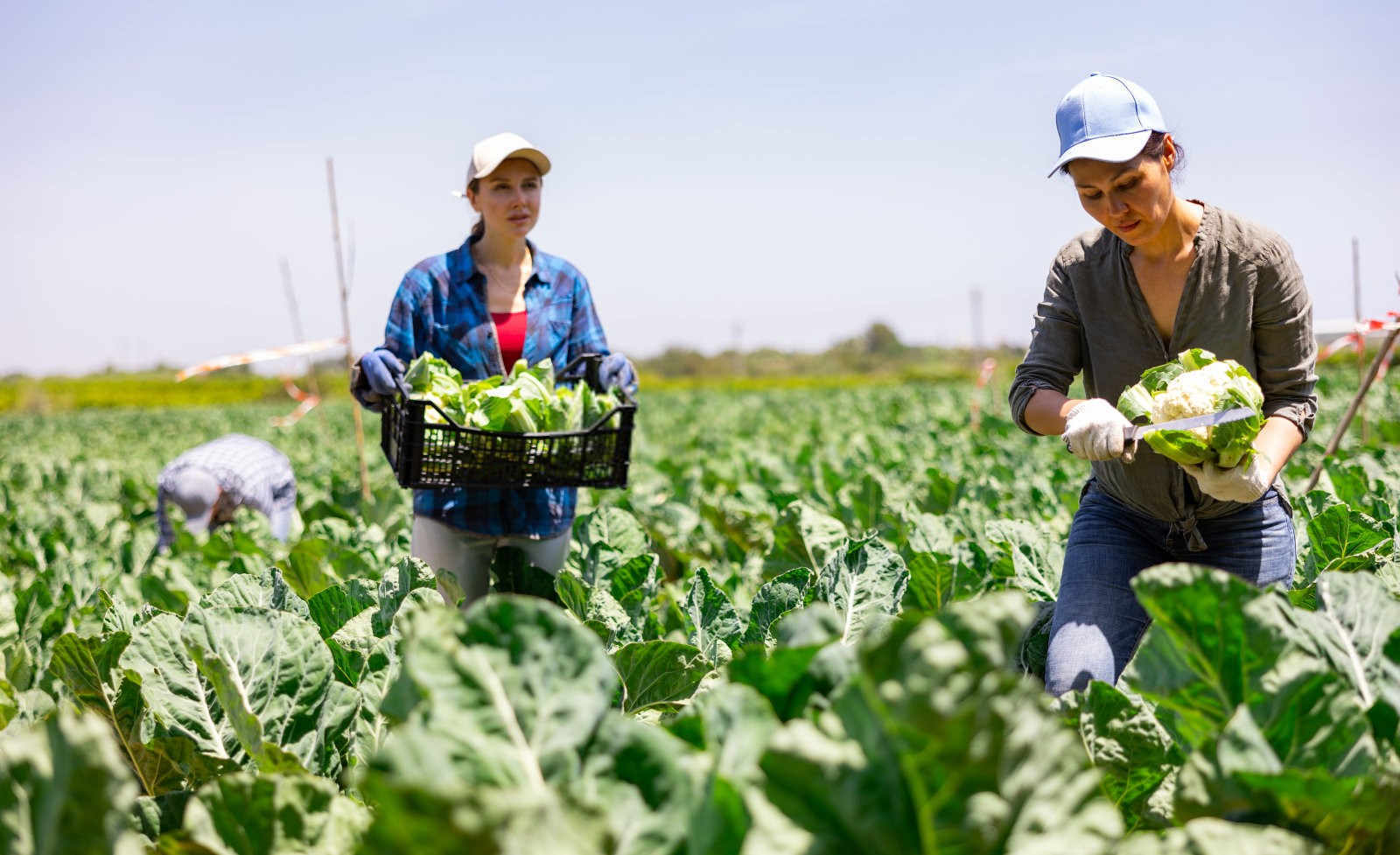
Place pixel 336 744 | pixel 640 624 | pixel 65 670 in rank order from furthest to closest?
pixel 640 624 < pixel 65 670 < pixel 336 744

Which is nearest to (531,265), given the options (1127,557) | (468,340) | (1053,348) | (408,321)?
(468,340)

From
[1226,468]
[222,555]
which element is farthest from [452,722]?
[222,555]

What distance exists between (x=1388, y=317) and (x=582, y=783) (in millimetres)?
4492

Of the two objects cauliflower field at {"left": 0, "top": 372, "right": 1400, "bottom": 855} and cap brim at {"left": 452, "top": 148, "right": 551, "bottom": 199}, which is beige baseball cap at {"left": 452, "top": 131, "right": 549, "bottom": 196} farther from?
cauliflower field at {"left": 0, "top": 372, "right": 1400, "bottom": 855}

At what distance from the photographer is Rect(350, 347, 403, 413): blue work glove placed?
11.1ft

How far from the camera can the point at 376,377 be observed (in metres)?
3.38

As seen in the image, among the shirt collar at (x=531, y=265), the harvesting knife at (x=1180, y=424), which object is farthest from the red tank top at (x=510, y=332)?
the harvesting knife at (x=1180, y=424)

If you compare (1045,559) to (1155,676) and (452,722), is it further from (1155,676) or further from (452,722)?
(452,722)

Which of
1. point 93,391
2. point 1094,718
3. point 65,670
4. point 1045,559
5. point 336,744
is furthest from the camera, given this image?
point 93,391

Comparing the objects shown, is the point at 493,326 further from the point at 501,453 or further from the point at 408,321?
the point at 501,453

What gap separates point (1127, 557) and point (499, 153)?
7.96 ft

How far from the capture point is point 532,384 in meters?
3.48

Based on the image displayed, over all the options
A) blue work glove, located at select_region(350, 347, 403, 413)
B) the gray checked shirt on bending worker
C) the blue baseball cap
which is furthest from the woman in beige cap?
the blue baseball cap

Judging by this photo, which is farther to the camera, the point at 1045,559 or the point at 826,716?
Answer: the point at 1045,559
